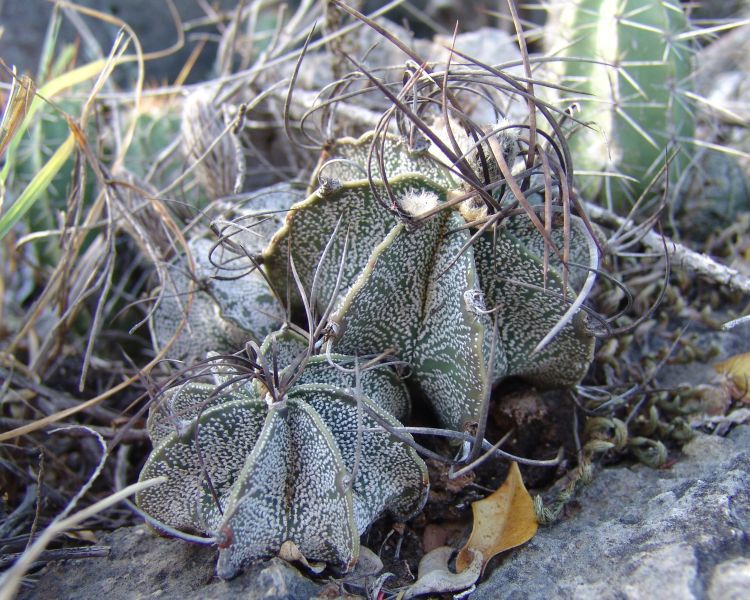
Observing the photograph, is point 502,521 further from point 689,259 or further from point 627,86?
point 627,86

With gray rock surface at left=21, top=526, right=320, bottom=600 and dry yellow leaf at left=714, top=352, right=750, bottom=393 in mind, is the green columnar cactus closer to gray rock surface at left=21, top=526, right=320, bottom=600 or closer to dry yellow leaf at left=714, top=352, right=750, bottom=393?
dry yellow leaf at left=714, top=352, right=750, bottom=393

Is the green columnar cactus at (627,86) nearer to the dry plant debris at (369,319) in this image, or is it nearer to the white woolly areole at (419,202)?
the dry plant debris at (369,319)

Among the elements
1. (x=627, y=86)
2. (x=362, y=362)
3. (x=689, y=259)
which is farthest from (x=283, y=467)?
(x=627, y=86)

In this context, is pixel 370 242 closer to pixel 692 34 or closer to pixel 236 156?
pixel 236 156

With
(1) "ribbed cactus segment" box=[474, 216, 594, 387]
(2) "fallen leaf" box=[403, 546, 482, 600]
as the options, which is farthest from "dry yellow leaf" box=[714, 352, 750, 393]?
(2) "fallen leaf" box=[403, 546, 482, 600]

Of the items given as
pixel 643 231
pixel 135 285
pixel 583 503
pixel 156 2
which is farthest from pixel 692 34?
pixel 156 2

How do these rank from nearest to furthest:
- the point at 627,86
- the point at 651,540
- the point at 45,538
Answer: the point at 45,538 < the point at 651,540 < the point at 627,86
